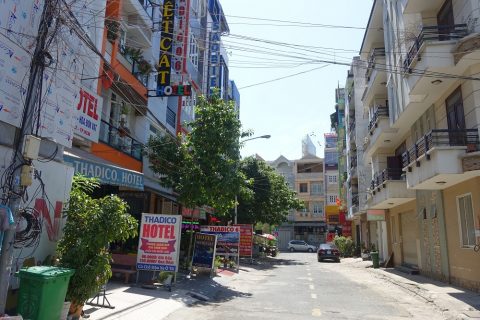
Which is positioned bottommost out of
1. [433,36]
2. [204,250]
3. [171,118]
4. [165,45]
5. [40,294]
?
[40,294]

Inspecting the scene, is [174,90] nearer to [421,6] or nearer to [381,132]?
[421,6]

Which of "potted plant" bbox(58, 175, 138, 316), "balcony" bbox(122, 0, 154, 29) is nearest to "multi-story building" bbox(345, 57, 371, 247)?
"balcony" bbox(122, 0, 154, 29)

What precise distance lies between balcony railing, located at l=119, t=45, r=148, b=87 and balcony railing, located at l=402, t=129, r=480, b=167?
12.1 metres

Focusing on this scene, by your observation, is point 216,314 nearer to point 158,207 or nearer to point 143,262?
point 143,262

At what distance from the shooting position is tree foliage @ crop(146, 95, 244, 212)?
16266 mm

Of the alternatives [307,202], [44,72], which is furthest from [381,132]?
[307,202]

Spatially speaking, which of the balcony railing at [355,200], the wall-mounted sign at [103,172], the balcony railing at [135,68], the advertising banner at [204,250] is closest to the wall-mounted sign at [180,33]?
the balcony railing at [135,68]

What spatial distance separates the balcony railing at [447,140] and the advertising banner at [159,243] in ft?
28.8

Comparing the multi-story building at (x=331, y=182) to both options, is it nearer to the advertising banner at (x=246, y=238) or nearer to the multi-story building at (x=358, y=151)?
the multi-story building at (x=358, y=151)

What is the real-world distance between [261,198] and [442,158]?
63.2 ft

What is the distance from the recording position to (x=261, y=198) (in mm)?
31672

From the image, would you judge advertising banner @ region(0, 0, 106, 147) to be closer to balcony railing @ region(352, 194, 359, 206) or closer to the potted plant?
the potted plant

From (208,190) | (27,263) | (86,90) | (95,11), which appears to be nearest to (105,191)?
(208,190)

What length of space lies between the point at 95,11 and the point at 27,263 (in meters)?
7.21
